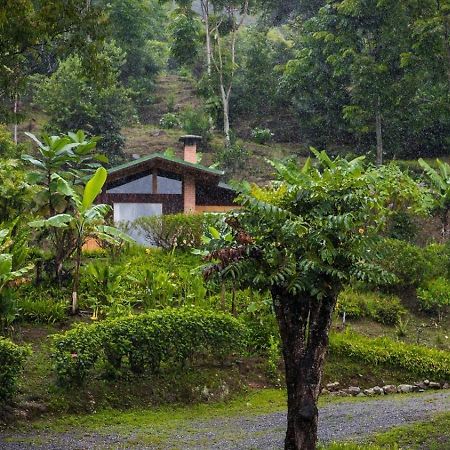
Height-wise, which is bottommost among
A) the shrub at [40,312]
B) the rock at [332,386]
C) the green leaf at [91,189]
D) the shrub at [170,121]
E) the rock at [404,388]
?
the rock at [404,388]

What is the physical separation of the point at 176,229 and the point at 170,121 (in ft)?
92.6

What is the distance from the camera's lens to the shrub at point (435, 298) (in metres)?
15.4

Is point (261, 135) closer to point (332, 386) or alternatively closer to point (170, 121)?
point (170, 121)

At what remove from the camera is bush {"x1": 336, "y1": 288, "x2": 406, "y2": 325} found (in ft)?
48.0

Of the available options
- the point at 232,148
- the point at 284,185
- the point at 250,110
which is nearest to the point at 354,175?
the point at 284,185

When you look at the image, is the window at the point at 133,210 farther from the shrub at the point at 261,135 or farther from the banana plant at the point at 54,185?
the shrub at the point at 261,135

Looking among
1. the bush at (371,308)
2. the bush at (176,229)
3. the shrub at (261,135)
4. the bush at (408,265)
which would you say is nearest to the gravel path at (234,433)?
the bush at (371,308)

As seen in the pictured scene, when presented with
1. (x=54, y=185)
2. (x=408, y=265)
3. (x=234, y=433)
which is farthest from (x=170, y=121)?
(x=234, y=433)

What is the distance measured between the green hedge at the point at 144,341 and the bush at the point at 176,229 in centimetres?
568

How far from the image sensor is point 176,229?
16.6 m

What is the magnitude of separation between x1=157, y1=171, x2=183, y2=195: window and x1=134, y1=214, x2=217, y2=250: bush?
667 cm

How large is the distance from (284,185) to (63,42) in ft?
18.6

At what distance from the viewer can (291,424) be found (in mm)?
6984

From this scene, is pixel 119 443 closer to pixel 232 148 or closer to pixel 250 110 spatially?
pixel 232 148
